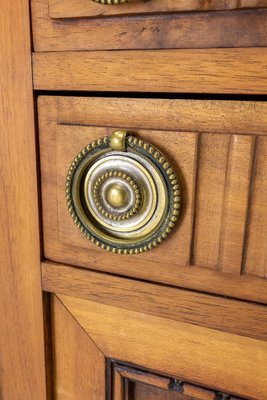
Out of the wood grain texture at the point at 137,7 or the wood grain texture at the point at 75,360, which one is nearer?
the wood grain texture at the point at 137,7

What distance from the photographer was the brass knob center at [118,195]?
34cm

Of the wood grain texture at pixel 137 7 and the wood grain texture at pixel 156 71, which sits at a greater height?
the wood grain texture at pixel 137 7

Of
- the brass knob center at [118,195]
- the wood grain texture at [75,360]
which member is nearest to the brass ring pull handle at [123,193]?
the brass knob center at [118,195]

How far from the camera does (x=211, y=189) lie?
0.33m

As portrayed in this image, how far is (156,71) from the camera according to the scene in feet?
1.04

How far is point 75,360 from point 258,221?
0.25m

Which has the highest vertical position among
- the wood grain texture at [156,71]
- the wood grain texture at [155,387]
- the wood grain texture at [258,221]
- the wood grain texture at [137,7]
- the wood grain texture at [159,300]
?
the wood grain texture at [137,7]

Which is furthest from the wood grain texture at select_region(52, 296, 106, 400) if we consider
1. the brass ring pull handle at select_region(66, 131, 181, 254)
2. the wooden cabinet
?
the brass ring pull handle at select_region(66, 131, 181, 254)

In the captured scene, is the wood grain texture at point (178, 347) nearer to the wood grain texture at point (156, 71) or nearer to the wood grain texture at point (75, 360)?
the wood grain texture at point (75, 360)

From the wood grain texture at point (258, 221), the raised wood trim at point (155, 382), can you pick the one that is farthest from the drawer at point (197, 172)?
the raised wood trim at point (155, 382)

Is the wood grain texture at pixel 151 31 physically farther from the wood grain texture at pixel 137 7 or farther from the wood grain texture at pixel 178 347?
the wood grain texture at pixel 178 347

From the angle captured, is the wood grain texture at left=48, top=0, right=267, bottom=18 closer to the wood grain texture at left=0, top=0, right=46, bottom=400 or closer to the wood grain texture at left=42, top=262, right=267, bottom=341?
the wood grain texture at left=0, top=0, right=46, bottom=400

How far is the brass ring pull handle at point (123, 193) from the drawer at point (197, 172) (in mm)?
10

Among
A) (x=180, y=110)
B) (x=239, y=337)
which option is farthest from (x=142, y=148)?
(x=239, y=337)
